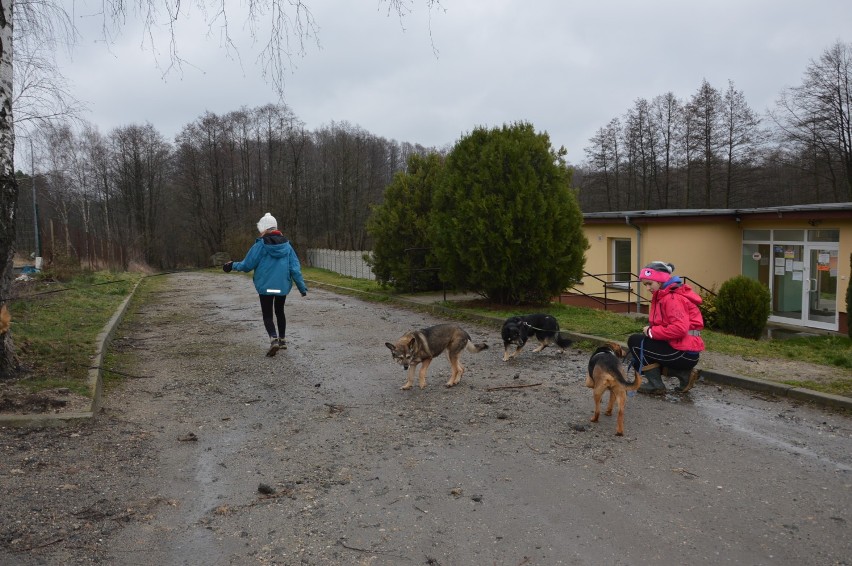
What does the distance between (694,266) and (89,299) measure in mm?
18767

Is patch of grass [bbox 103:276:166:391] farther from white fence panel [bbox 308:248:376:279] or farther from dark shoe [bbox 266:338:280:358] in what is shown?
white fence panel [bbox 308:248:376:279]

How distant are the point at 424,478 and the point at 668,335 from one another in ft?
11.3

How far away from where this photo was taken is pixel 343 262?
35531 millimetres

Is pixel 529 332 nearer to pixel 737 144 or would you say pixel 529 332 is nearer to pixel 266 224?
pixel 266 224

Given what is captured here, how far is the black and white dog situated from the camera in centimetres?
885

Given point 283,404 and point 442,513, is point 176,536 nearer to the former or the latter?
point 442,513

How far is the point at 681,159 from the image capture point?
47.7 m

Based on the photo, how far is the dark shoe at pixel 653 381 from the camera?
6883 mm

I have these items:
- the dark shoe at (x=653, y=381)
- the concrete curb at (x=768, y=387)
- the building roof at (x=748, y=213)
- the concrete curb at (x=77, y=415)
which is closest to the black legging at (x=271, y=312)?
the concrete curb at (x=77, y=415)

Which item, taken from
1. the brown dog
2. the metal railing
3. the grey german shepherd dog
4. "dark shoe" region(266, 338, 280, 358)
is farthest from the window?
the brown dog

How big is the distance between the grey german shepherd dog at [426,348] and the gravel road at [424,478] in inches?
10.2

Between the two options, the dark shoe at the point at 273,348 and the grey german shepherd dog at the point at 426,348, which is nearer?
the grey german shepherd dog at the point at 426,348

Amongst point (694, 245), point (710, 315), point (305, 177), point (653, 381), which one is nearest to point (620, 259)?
point (694, 245)

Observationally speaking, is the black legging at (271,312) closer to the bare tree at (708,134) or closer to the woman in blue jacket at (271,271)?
the woman in blue jacket at (271,271)
